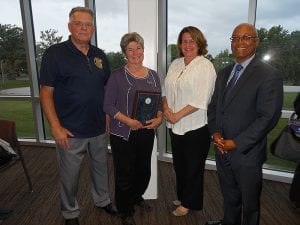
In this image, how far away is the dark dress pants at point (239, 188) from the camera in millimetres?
1866

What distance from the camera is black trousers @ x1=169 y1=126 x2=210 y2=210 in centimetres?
226

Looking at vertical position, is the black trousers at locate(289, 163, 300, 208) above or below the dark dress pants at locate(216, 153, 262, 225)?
below

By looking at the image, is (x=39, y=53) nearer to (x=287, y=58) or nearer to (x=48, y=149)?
(x=48, y=149)

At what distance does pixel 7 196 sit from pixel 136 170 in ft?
5.66

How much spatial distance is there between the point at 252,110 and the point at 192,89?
1.74ft

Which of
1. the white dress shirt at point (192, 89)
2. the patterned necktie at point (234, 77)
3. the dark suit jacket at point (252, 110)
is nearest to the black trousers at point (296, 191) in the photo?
the dark suit jacket at point (252, 110)

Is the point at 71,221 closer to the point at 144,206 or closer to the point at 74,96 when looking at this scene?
the point at 144,206

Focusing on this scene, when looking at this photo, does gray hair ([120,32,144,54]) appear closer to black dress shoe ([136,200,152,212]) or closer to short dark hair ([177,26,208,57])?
short dark hair ([177,26,208,57])

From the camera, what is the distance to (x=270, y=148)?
7.60 ft

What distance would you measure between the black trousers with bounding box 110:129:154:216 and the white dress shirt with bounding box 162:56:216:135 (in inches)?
12.2

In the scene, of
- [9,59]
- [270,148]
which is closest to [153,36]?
[270,148]

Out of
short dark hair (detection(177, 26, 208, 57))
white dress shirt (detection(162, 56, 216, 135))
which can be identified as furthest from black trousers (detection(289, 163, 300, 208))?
short dark hair (detection(177, 26, 208, 57))

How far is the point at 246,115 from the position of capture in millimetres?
1796

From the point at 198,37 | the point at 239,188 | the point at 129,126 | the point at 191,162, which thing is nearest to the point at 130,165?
the point at 129,126
